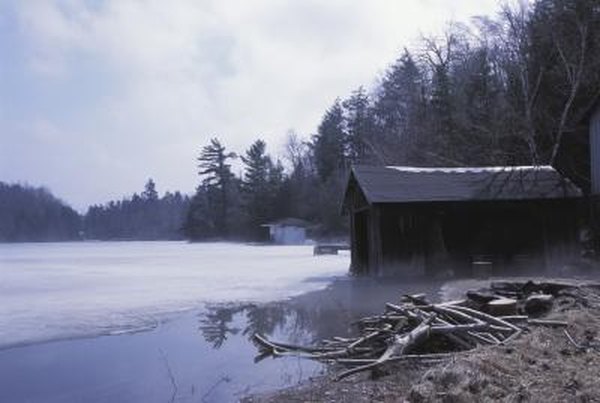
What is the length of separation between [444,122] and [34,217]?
98668 mm

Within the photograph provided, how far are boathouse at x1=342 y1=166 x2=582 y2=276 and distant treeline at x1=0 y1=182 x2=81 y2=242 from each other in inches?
4317

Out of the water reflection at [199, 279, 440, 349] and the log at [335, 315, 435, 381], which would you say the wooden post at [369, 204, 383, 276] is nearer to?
the water reflection at [199, 279, 440, 349]

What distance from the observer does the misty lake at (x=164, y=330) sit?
410 inches

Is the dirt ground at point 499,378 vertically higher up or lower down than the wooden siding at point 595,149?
lower down

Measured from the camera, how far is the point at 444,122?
5422 centimetres

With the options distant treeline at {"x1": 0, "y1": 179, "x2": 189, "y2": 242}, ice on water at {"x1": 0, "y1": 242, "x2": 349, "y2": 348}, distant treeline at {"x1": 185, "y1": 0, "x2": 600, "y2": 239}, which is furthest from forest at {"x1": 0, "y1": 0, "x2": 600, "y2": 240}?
distant treeline at {"x1": 0, "y1": 179, "x2": 189, "y2": 242}

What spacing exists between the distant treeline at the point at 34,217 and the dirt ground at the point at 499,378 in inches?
4826

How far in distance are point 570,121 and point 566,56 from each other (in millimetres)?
4168

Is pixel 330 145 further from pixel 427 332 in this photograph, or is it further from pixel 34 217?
pixel 427 332

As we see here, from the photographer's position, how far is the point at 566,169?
101ft

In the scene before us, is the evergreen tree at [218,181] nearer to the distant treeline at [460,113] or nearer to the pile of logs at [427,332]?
the distant treeline at [460,113]

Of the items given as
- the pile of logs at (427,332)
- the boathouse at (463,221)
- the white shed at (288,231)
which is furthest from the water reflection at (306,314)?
the white shed at (288,231)

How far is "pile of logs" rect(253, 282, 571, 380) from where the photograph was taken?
10.1m

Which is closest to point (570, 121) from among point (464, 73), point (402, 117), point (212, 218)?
point (464, 73)
